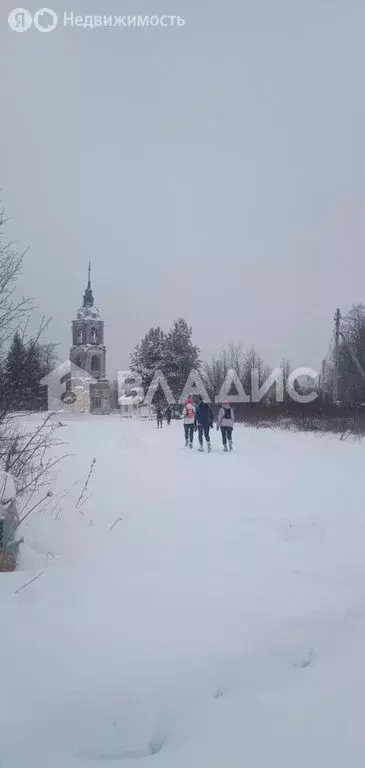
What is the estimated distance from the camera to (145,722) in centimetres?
264

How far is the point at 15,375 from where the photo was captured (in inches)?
218

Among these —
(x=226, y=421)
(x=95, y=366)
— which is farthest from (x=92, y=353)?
(x=226, y=421)

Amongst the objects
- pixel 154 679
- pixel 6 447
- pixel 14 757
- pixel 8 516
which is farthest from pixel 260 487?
pixel 14 757

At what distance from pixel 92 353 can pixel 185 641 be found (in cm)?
5494

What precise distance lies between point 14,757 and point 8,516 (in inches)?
87.0

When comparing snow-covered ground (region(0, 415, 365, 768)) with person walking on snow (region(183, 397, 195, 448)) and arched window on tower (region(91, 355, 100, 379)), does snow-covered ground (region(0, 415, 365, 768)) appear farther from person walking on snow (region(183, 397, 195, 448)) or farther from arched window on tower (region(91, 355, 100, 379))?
arched window on tower (region(91, 355, 100, 379))

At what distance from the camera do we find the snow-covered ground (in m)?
2.52

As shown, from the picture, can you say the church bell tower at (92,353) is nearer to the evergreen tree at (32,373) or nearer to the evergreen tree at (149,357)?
the evergreen tree at (149,357)

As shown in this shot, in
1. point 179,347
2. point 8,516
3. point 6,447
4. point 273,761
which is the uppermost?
point 179,347

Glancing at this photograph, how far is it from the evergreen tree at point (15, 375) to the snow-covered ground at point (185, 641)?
49.2 inches

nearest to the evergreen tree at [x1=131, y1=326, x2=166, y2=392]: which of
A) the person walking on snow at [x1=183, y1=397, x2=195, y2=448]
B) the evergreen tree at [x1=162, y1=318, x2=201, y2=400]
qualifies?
the evergreen tree at [x1=162, y1=318, x2=201, y2=400]

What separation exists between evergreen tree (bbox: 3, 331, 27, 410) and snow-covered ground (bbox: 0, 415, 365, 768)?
125 centimetres

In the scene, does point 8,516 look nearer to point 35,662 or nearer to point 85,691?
point 35,662

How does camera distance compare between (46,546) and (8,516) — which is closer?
(8,516)
